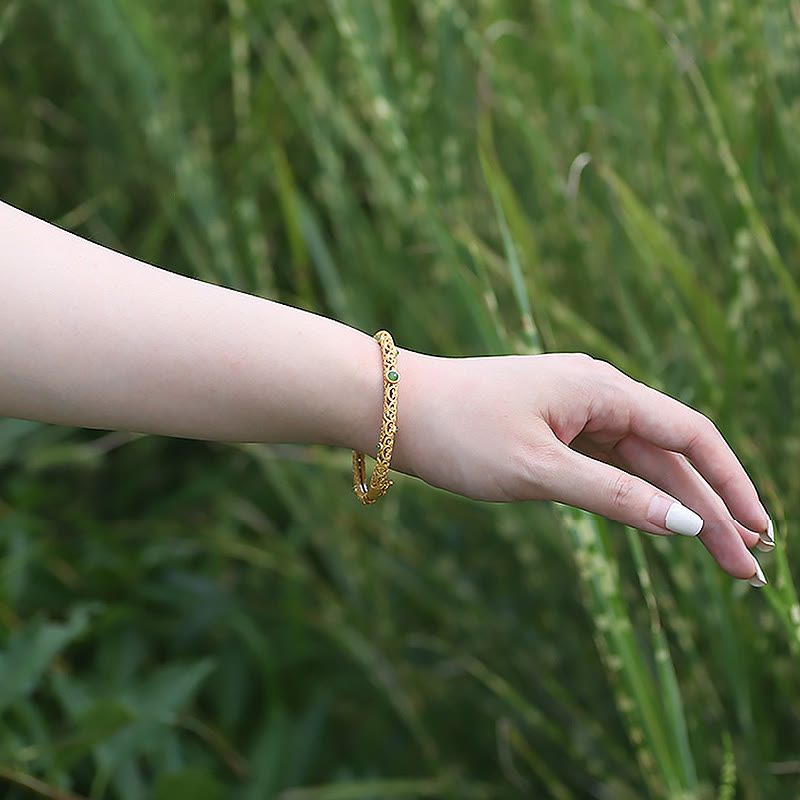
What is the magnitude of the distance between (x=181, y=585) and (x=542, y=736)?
0.36 metres

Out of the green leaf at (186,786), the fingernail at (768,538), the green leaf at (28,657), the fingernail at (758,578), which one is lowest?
the green leaf at (186,786)

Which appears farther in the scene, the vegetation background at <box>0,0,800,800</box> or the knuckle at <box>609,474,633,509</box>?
the vegetation background at <box>0,0,800,800</box>

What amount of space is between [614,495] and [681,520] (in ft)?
0.10

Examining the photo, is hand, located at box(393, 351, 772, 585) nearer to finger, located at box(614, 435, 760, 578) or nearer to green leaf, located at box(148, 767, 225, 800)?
finger, located at box(614, 435, 760, 578)

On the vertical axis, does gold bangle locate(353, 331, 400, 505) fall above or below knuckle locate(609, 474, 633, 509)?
above

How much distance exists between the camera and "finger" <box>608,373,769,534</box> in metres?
0.49

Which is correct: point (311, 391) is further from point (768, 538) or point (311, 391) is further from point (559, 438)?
point (768, 538)

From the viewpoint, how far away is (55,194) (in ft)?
4.13

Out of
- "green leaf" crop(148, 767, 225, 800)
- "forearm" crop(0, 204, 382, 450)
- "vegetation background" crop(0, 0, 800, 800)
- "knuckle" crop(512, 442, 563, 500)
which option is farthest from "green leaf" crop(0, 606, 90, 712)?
"knuckle" crop(512, 442, 563, 500)

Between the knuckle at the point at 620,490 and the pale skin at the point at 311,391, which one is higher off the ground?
the pale skin at the point at 311,391

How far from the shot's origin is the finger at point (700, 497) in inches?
19.6

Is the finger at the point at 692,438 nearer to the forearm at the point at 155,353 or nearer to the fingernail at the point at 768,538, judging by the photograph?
the fingernail at the point at 768,538

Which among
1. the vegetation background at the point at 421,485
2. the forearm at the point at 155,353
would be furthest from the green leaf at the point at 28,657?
the forearm at the point at 155,353

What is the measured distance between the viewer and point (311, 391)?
1.67 ft
